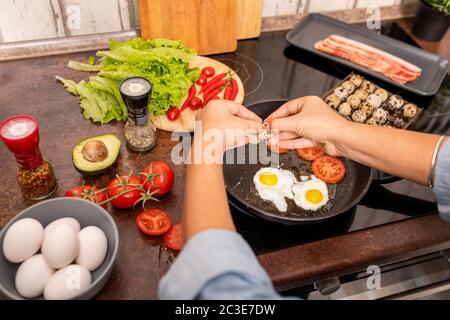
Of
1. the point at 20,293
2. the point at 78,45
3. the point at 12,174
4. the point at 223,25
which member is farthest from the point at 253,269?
the point at 78,45

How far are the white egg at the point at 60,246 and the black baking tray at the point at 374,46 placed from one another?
1340 millimetres

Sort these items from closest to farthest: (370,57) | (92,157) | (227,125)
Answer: (227,125) → (92,157) → (370,57)

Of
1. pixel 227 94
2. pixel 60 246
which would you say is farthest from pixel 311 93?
pixel 60 246

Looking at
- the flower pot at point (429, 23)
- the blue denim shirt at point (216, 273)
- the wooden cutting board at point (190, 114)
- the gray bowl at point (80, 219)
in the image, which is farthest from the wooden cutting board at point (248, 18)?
the blue denim shirt at point (216, 273)

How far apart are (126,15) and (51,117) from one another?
595 mm

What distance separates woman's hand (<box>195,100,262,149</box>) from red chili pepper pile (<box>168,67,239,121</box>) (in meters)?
0.34

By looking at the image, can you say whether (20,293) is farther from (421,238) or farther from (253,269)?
(421,238)

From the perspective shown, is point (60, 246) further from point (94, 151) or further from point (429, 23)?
point (429, 23)

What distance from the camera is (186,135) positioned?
1.55m

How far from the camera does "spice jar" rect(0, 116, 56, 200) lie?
1.10m

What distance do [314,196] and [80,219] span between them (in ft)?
2.32

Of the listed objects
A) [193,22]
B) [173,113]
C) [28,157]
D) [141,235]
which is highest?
[193,22]

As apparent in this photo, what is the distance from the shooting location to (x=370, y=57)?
186 centimetres

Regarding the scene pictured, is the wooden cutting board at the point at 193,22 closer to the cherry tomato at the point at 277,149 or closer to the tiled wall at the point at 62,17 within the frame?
the tiled wall at the point at 62,17
